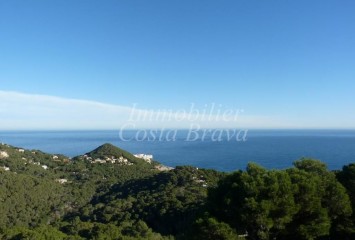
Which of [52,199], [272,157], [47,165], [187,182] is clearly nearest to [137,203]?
[187,182]

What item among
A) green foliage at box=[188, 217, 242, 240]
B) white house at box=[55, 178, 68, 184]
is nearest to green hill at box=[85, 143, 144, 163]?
white house at box=[55, 178, 68, 184]

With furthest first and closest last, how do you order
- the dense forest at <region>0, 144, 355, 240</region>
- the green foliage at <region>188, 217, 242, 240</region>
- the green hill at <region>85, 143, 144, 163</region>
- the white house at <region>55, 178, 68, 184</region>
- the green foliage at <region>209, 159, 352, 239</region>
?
1. the green hill at <region>85, 143, 144, 163</region>
2. the white house at <region>55, 178, 68, 184</region>
3. the dense forest at <region>0, 144, 355, 240</region>
4. the green foliage at <region>209, 159, 352, 239</region>
5. the green foliage at <region>188, 217, 242, 240</region>

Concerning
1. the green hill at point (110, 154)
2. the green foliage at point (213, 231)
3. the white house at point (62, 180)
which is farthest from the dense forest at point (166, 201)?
the green hill at point (110, 154)

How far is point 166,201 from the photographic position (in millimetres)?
36500

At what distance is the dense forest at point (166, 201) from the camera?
12305 mm

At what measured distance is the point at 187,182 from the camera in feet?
159

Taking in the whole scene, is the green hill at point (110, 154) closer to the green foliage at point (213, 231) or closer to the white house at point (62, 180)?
the white house at point (62, 180)

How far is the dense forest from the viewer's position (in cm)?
1230

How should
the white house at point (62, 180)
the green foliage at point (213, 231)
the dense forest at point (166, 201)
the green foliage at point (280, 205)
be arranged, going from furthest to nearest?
1. the white house at point (62, 180)
2. the dense forest at point (166, 201)
3. the green foliage at point (280, 205)
4. the green foliage at point (213, 231)

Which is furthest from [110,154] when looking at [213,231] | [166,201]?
[213,231]

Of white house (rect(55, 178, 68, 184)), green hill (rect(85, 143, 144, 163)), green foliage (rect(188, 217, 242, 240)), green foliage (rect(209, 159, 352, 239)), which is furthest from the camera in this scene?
green hill (rect(85, 143, 144, 163))

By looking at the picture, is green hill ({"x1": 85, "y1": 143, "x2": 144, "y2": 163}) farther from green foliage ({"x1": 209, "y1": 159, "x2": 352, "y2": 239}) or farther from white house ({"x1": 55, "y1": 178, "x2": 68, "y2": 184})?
green foliage ({"x1": 209, "y1": 159, "x2": 352, "y2": 239})

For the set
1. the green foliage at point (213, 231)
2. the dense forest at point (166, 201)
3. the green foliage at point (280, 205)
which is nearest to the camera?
the green foliage at point (213, 231)

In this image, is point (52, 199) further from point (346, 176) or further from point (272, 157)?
point (272, 157)
